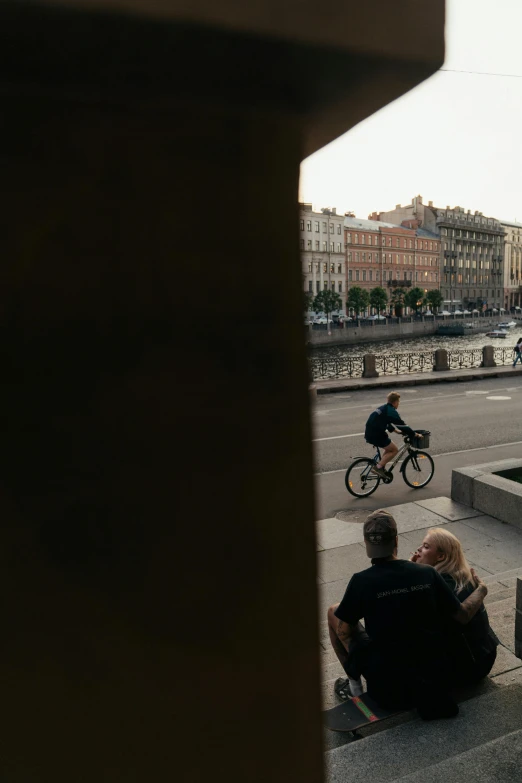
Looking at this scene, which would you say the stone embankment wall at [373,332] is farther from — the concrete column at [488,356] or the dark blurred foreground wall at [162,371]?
the dark blurred foreground wall at [162,371]

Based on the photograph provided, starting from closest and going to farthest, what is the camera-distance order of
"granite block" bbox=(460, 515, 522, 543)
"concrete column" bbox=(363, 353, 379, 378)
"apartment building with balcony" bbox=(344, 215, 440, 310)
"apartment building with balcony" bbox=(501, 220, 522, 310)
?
"granite block" bbox=(460, 515, 522, 543)
"concrete column" bbox=(363, 353, 379, 378)
"apartment building with balcony" bbox=(344, 215, 440, 310)
"apartment building with balcony" bbox=(501, 220, 522, 310)

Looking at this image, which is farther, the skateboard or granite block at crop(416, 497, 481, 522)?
granite block at crop(416, 497, 481, 522)

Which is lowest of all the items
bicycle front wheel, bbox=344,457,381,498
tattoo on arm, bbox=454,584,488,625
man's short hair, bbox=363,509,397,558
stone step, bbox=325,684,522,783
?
bicycle front wheel, bbox=344,457,381,498

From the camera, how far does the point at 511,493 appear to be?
7.45 metres

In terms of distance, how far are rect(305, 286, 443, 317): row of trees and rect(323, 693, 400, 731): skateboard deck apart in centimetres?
6246

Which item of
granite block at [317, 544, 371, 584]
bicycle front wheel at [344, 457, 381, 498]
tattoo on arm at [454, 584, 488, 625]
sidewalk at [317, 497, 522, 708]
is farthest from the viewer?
bicycle front wheel at [344, 457, 381, 498]

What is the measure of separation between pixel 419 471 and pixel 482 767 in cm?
687

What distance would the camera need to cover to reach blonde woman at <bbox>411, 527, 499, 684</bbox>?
3.79m

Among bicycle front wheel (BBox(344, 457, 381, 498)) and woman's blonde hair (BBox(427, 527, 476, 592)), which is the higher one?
woman's blonde hair (BBox(427, 527, 476, 592))

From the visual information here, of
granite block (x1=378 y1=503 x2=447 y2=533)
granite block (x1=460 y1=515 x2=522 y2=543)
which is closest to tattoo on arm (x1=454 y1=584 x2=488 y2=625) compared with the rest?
granite block (x1=460 y1=515 x2=522 y2=543)

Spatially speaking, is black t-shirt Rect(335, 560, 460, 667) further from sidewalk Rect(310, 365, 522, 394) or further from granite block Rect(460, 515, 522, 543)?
sidewalk Rect(310, 365, 522, 394)

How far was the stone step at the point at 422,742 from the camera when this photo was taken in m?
3.08

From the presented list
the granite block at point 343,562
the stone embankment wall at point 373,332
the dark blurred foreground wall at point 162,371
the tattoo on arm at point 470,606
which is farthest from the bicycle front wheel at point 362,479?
the stone embankment wall at point 373,332

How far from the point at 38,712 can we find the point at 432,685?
296 centimetres
